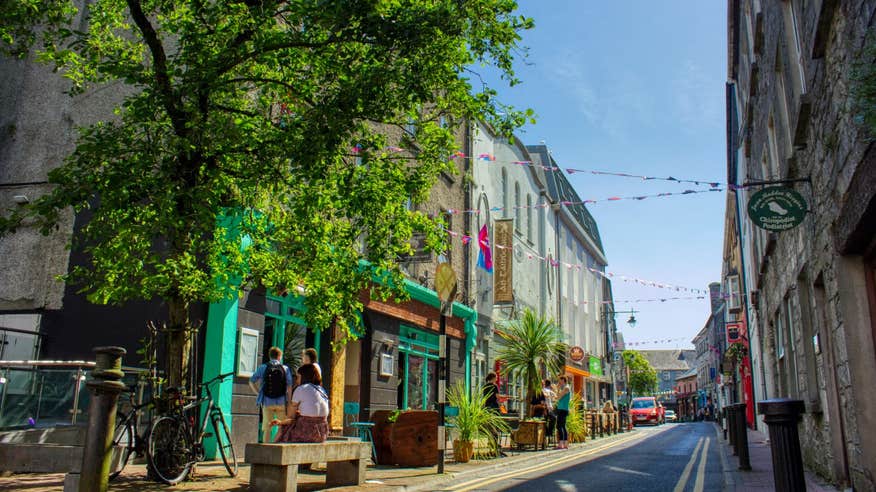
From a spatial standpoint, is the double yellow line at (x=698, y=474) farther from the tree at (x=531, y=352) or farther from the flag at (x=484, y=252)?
the flag at (x=484, y=252)

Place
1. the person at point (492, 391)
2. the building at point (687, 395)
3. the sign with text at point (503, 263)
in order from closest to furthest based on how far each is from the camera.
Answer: the person at point (492, 391) < the sign with text at point (503, 263) < the building at point (687, 395)

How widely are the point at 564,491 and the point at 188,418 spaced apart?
468 cm

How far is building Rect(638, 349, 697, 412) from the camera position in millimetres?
138000

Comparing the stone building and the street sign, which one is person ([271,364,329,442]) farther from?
the stone building

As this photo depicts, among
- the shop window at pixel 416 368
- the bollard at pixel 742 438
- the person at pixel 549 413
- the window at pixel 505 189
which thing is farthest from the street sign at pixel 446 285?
the window at pixel 505 189

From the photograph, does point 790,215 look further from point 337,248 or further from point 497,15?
point 337,248

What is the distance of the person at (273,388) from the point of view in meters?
9.88

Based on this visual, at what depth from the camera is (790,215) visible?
8.20m

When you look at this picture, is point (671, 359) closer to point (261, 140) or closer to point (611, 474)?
point (611, 474)

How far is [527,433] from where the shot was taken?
16.0 m

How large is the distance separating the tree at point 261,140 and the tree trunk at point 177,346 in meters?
0.02

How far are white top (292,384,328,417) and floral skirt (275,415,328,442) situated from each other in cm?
7

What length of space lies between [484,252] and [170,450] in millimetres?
16941

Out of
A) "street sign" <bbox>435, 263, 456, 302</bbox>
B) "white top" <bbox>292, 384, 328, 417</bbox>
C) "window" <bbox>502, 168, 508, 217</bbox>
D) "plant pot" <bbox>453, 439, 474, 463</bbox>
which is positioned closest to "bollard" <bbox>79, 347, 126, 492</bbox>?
"white top" <bbox>292, 384, 328, 417</bbox>
